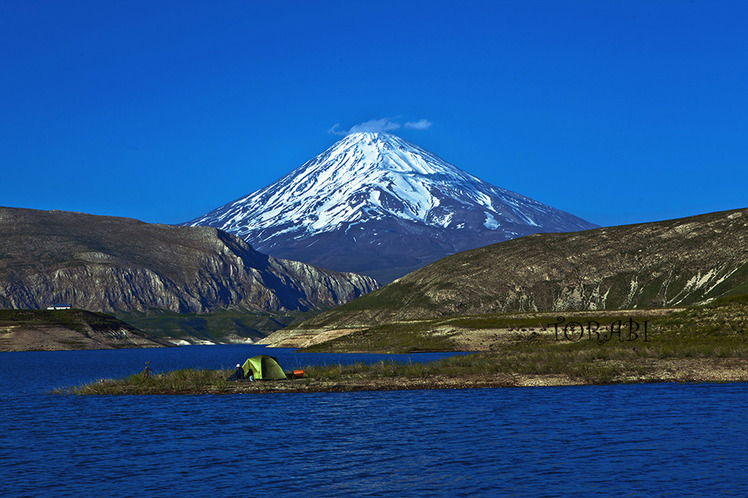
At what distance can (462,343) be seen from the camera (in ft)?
463

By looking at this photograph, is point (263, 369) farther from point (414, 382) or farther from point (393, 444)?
point (393, 444)

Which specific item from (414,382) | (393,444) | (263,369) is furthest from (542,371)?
(393,444)

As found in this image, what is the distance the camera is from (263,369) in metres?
71.6

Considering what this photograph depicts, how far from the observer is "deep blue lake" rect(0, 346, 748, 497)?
3084 cm

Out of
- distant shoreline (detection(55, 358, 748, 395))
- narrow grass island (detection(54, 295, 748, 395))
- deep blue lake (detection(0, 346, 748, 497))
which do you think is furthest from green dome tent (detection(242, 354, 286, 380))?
deep blue lake (detection(0, 346, 748, 497))

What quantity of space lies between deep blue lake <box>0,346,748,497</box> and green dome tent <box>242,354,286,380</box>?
9184mm

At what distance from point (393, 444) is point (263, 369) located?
108ft

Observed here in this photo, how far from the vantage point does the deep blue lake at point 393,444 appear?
30844mm

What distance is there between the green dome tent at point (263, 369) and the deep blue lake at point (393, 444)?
9184mm

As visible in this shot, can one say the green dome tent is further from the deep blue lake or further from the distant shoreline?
the deep blue lake

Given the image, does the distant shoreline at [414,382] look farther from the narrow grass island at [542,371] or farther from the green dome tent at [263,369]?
the green dome tent at [263,369]

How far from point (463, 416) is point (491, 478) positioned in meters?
17.5

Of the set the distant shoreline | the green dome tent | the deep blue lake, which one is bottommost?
the deep blue lake

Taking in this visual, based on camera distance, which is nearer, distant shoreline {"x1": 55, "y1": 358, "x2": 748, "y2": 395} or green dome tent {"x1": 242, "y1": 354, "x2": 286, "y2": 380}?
distant shoreline {"x1": 55, "y1": 358, "x2": 748, "y2": 395}
